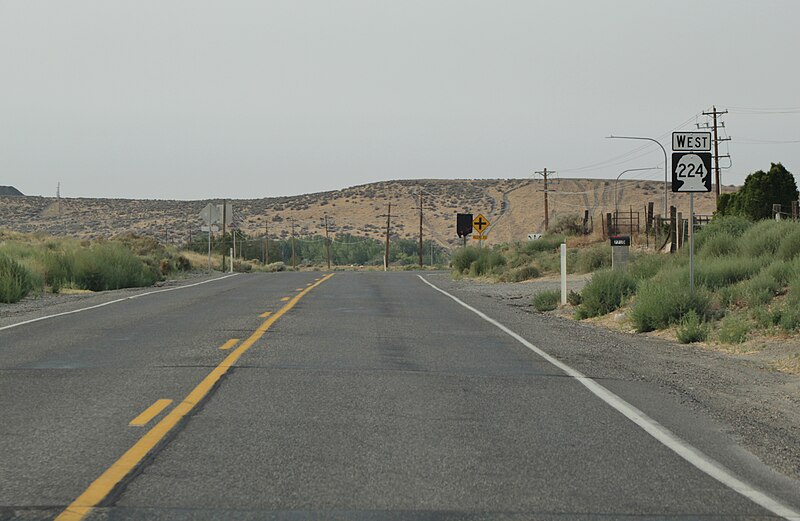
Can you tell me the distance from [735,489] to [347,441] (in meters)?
2.90

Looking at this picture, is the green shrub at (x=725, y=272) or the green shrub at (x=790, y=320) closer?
the green shrub at (x=790, y=320)

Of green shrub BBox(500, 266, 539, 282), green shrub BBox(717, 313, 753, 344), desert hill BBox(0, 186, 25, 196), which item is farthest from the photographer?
desert hill BBox(0, 186, 25, 196)

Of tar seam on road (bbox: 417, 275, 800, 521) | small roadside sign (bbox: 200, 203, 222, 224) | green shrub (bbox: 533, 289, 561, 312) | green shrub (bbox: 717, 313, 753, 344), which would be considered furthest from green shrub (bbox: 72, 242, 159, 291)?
tar seam on road (bbox: 417, 275, 800, 521)

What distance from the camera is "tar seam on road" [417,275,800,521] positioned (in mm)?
6195

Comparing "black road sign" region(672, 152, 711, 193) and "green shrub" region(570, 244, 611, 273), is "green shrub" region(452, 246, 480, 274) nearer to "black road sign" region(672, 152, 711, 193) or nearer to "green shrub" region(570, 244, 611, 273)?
"green shrub" region(570, 244, 611, 273)

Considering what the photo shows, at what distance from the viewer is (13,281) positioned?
86.1 ft

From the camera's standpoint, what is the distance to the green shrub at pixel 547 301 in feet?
79.7

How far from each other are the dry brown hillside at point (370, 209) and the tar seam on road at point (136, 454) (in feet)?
347

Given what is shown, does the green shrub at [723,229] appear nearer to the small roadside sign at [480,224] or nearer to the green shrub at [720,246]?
the green shrub at [720,246]

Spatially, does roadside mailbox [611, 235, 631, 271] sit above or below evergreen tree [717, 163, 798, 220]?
below

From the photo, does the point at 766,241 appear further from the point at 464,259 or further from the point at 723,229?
the point at 464,259

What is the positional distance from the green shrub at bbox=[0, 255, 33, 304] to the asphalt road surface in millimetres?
11710

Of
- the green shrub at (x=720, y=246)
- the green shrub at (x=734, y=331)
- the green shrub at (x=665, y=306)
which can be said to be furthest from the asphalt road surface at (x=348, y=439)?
the green shrub at (x=720, y=246)

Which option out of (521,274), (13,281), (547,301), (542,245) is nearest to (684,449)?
(547,301)
